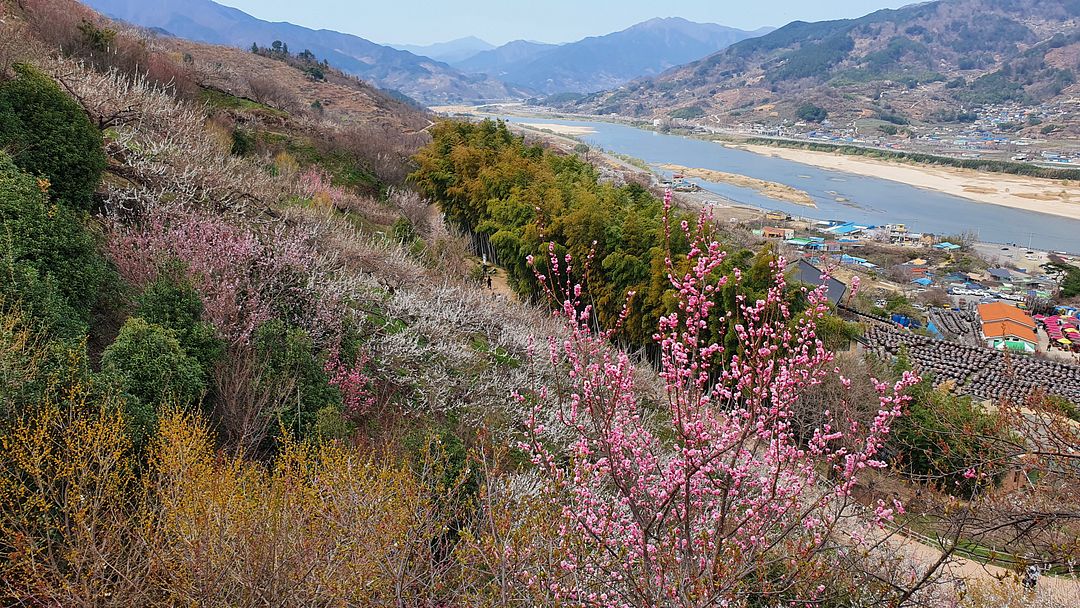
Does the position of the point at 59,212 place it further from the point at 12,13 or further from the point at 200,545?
the point at 12,13

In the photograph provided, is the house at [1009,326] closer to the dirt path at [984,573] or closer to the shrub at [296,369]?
the dirt path at [984,573]

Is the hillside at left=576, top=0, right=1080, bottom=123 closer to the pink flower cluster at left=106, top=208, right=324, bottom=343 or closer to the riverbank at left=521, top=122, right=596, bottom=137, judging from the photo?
the riverbank at left=521, top=122, right=596, bottom=137

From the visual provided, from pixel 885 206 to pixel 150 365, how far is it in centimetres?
5189

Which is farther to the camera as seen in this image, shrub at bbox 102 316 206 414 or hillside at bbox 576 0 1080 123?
hillside at bbox 576 0 1080 123

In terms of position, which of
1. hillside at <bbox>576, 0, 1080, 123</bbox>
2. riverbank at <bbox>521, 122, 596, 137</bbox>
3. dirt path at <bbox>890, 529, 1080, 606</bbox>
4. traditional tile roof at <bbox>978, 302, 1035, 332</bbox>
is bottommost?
dirt path at <bbox>890, 529, 1080, 606</bbox>

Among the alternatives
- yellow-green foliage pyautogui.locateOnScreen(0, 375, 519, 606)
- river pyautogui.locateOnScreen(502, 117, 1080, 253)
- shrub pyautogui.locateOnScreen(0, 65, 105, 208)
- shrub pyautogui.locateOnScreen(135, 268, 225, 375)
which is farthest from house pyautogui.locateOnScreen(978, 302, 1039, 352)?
shrub pyautogui.locateOnScreen(0, 65, 105, 208)

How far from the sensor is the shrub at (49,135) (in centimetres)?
582

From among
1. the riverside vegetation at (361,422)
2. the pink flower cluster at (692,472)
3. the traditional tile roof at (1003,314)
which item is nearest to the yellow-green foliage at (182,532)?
the riverside vegetation at (361,422)

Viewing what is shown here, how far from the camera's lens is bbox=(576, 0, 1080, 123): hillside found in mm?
116312

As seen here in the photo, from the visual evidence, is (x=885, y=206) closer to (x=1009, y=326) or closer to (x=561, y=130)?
(x=1009, y=326)

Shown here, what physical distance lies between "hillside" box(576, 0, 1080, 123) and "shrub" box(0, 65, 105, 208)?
11828 centimetres

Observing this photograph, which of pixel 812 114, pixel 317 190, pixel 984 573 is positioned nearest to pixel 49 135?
pixel 317 190

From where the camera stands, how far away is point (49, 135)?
19.7ft

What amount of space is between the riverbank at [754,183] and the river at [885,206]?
0.98 m
